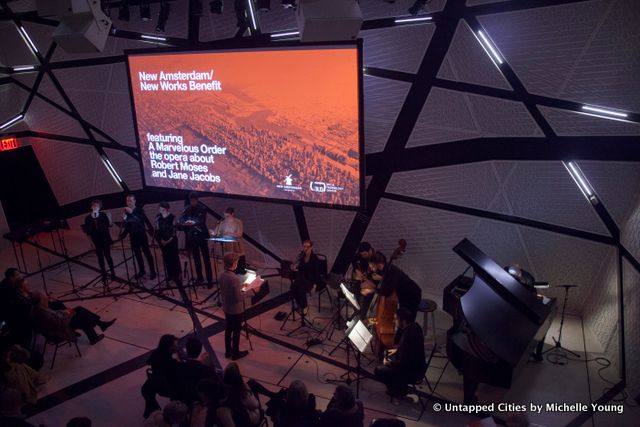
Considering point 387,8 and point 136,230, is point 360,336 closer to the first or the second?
point 387,8

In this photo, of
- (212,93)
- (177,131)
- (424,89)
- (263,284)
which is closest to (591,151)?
(424,89)

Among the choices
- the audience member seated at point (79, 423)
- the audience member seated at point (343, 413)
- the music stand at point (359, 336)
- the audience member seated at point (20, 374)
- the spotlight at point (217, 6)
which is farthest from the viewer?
the spotlight at point (217, 6)

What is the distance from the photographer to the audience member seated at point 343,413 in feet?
12.7

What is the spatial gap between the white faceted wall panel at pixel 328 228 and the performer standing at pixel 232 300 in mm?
2249

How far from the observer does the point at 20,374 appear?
16.3 feet

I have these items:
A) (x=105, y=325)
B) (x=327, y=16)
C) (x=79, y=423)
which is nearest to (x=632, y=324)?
(x=327, y=16)

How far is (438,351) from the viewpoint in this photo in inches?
237

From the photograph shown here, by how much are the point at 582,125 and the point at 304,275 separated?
390 centimetres

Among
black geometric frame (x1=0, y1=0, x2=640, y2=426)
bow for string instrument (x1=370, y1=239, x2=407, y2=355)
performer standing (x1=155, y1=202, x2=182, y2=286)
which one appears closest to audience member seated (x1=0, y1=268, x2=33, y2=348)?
performer standing (x1=155, y1=202, x2=182, y2=286)

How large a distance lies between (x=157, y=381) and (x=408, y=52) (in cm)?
488

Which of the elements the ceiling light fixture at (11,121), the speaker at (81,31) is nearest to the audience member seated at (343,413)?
the speaker at (81,31)

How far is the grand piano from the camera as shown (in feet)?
14.5

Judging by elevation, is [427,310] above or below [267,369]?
above

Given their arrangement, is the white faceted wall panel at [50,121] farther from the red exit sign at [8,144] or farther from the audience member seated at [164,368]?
the audience member seated at [164,368]
